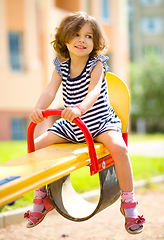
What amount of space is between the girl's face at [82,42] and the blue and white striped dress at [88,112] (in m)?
0.12

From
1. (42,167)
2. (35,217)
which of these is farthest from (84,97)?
(35,217)

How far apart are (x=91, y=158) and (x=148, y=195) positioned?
8.25 ft

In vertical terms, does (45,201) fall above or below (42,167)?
below

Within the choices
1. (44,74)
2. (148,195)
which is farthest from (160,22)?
(148,195)

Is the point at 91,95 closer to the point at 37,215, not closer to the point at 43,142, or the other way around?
the point at 43,142

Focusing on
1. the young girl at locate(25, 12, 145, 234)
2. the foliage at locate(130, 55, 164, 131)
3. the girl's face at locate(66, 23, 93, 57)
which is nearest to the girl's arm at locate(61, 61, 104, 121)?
the young girl at locate(25, 12, 145, 234)

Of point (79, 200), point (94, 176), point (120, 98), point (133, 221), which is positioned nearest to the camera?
point (133, 221)

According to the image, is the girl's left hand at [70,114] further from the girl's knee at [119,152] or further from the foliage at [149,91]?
the foliage at [149,91]

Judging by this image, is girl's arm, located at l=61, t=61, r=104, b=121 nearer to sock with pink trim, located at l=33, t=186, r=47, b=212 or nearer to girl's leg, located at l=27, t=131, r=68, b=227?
girl's leg, located at l=27, t=131, r=68, b=227

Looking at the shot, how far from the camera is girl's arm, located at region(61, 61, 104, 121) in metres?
2.23

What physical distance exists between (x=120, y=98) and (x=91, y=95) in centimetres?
57

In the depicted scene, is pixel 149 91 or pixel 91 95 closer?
pixel 91 95

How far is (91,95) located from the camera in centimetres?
240

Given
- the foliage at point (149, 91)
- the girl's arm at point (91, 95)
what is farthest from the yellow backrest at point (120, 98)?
the foliage at point (149, 91)
